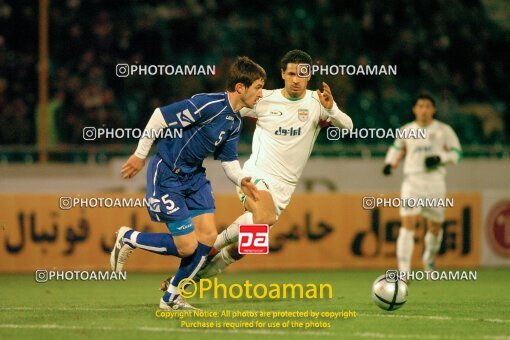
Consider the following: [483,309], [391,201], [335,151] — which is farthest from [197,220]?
[335,151]

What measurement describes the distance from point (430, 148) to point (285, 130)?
4084 mm

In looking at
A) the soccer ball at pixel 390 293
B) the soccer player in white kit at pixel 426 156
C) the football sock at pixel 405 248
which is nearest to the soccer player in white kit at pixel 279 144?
the soccer ball at pixel 390 293

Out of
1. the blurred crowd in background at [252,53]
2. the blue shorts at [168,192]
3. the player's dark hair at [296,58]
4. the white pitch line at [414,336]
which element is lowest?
the white pitch line at [414,336]

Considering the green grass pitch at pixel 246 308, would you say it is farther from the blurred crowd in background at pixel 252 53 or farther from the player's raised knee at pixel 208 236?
the blurred crowd in background at pixel 252 53

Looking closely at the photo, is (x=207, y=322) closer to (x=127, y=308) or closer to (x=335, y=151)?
(x=127, y=308)

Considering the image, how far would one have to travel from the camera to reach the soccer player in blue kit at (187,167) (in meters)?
8.61

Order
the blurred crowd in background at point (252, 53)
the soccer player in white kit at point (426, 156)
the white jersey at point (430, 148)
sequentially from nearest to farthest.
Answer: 1. the soccer player in white kit at point (426, 156)
2. the white jersey at point (430, 148)
3. the blurred crowd in background at point (252, 53)

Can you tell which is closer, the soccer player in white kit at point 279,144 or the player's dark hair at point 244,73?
the player's dark hair at point 244,73

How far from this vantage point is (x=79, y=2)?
1795 cm

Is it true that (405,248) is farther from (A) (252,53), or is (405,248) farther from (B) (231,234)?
(A) (252,53)

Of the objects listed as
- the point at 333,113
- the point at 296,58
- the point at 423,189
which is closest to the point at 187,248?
the point at 333,113

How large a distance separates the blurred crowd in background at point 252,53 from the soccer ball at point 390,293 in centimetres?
754

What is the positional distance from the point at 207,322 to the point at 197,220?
1319 mm

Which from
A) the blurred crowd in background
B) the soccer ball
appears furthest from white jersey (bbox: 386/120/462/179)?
the soccer ball
